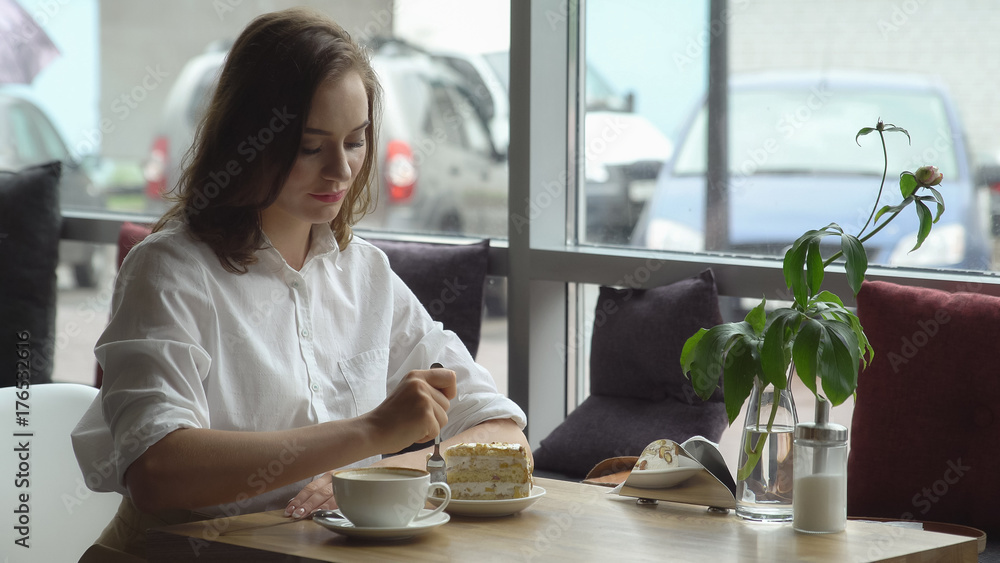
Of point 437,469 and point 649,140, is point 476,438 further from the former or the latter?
point 649,140

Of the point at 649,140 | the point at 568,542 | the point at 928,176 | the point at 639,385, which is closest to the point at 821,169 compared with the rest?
the point at 649,140

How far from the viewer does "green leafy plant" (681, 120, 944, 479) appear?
52.7 inches

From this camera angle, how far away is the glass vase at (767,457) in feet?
4.67

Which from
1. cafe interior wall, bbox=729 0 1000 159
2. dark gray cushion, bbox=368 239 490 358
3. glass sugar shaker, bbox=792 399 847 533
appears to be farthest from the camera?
dark gray cushion, bbox=368 239 490 358

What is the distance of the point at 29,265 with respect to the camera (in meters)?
3.43

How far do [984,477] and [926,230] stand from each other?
833 millimetres

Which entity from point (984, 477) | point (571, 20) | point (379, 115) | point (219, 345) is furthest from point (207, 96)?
point (984, 477)

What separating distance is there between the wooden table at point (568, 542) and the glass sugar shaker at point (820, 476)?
21 mm

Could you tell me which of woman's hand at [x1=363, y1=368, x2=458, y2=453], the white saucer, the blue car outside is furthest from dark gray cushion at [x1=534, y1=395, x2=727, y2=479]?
the white saucer

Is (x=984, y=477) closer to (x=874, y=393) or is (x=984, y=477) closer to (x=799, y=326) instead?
(x=874, y=393)

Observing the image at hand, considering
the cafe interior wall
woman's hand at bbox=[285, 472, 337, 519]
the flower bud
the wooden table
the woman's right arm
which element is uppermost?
the cafe interior wall

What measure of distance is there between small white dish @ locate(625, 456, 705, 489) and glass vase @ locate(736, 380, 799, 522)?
0.08m

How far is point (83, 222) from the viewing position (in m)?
3.69

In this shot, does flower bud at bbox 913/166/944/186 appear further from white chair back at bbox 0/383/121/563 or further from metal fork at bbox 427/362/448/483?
white chair back at bbox 0/383/121/563
